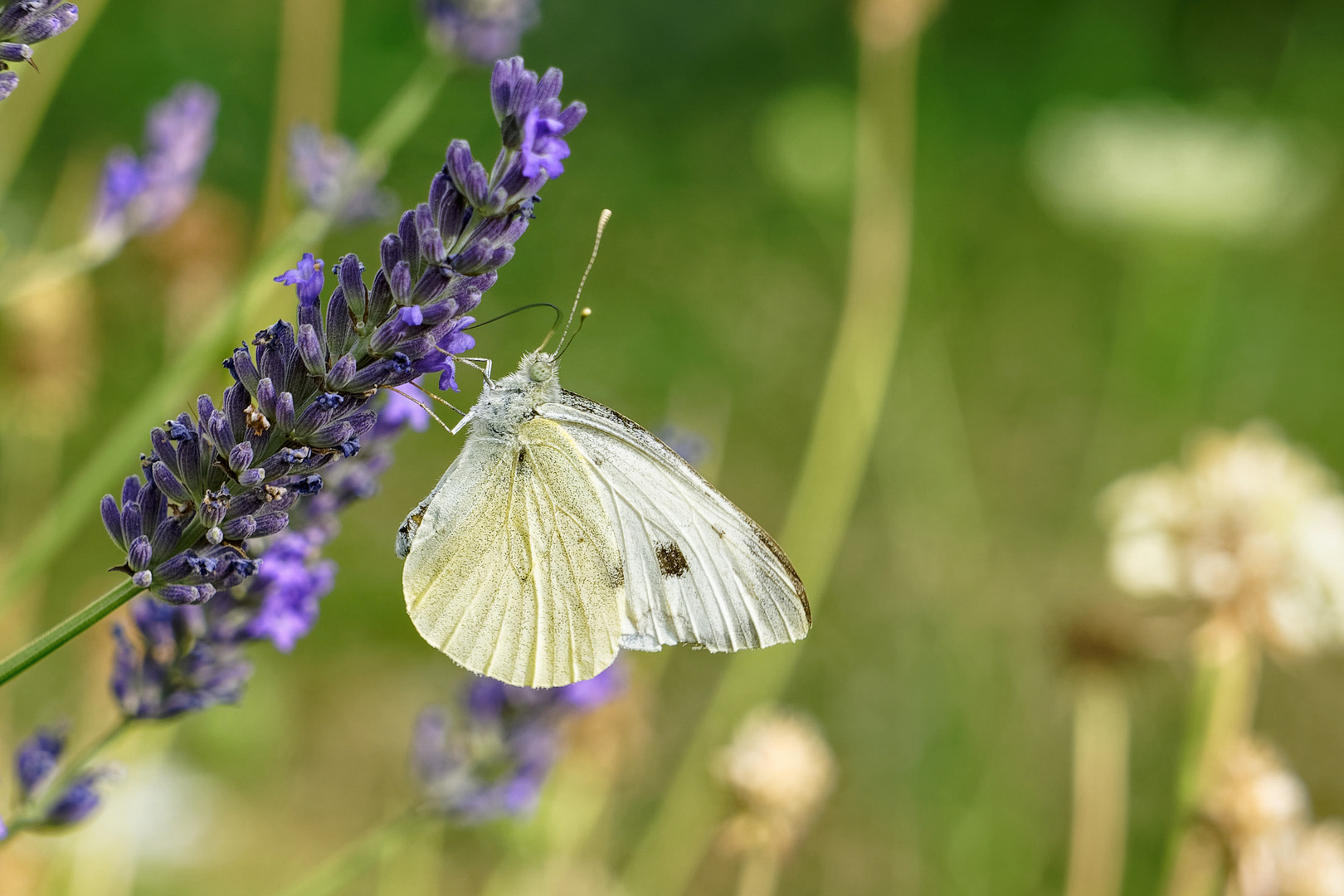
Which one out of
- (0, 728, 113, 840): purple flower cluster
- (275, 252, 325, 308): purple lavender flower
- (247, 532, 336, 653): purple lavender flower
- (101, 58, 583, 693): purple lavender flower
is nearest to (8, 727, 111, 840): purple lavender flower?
(0, 728, 113, 840): purple flower cluster

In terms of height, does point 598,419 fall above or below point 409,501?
below

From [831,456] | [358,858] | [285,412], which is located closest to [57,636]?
[285,412]

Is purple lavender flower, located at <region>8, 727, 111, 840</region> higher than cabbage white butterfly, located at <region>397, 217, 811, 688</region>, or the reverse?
cabbage white butterfly, located at <region>397, 217, 811, 688</region>

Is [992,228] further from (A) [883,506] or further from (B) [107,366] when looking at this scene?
(B) [107,366]

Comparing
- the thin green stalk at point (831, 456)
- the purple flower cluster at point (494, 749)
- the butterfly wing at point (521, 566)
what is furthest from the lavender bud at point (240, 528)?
the thin green stalk at point (831, 456)

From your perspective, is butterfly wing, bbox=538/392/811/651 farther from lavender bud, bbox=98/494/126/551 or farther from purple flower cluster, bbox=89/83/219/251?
lavender bud, bbox=98/494/126/551

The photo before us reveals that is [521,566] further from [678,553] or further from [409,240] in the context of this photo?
[409,240]

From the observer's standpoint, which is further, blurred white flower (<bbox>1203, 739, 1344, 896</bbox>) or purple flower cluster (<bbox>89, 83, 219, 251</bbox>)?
purple flower cluster (<bbox>89, 83, 219, 251</bbox>)

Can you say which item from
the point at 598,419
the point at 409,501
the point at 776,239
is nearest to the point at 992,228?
the point at 776,239
